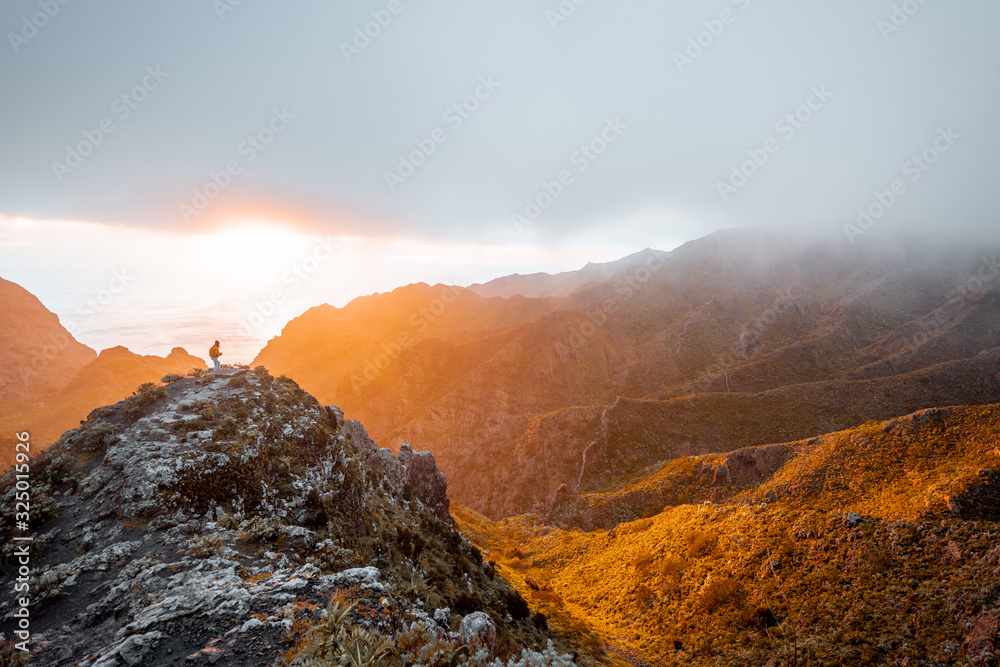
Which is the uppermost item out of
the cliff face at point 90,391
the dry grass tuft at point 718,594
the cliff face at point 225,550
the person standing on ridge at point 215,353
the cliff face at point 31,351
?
the cliff face at point 31,351

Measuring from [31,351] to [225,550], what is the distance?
205 m

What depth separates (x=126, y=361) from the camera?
13075 cm

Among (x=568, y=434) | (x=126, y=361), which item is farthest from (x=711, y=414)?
(x=126, y=361)

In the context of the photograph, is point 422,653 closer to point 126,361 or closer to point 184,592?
point 184,592

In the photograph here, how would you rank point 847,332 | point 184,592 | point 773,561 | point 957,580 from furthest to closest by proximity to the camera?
point 847,332, point 773,561, point 957,580, point 184,592

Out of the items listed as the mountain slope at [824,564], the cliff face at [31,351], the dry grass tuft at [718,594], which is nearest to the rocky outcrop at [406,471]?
the mountain slope at [824,564]

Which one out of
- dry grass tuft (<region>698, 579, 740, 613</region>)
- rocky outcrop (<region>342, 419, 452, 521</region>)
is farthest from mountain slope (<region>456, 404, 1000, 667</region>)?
rocky outcrop (<region>342, 419, 452, 521</region>)

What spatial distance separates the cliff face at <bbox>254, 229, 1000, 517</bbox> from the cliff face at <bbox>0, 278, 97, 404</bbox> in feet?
268

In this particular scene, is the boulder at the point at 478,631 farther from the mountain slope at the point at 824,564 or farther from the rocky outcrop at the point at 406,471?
the mountain slope at the point at 824,564

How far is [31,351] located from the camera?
13662 centimetres

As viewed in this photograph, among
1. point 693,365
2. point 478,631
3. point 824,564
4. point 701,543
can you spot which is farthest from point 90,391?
point 693,365

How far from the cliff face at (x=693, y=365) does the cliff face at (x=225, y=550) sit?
48.5 metres

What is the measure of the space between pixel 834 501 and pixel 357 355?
564 ft

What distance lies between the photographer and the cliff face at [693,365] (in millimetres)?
66312
